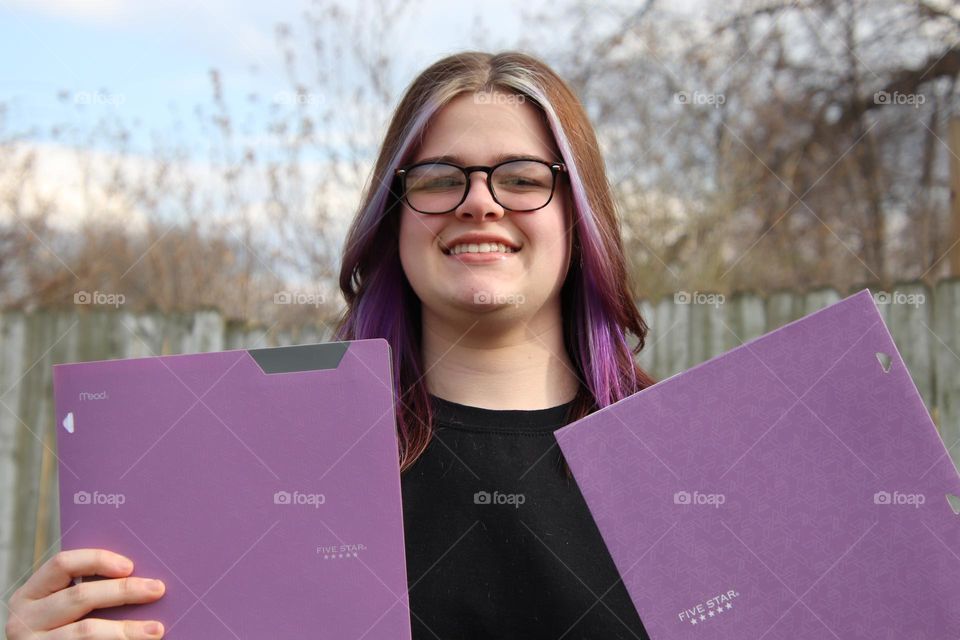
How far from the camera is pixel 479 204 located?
1437 mm

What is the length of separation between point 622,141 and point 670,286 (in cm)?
102

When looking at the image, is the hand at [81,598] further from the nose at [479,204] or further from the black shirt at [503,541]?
the nose at [479,204]

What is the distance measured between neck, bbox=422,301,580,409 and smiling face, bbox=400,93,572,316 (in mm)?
65

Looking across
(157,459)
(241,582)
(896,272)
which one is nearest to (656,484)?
(241,582)

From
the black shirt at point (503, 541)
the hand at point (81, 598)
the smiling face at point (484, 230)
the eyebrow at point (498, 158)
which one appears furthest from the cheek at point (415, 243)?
the hand at point (81, 598)

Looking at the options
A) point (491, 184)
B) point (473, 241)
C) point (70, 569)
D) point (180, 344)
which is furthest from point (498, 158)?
point (180, 344)

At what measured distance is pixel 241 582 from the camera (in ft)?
3.94

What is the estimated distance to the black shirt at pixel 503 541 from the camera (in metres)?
1.37

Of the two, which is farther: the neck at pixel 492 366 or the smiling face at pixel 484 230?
the neck at pixel 492 366

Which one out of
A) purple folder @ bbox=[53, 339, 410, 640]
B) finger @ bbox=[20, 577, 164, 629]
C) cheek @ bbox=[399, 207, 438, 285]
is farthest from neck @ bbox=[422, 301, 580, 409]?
finger @ bbox=[20, 577, 164, 629]

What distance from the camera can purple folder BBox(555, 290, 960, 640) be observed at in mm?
1158

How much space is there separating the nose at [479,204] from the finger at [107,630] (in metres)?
0.78

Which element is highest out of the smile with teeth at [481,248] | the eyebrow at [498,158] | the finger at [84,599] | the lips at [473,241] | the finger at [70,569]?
the eyebrow at [498,158]

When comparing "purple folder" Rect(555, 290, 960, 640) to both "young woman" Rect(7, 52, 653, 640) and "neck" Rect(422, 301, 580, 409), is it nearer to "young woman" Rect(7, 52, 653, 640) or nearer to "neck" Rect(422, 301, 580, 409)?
"young woman" Rect(7, 52, 653, 640)
